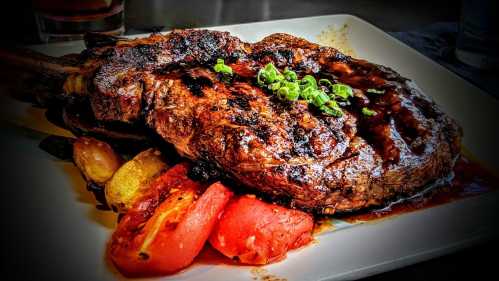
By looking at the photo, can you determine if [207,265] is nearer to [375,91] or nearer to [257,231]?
[257,231]

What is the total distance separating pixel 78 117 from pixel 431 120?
64.1 inches

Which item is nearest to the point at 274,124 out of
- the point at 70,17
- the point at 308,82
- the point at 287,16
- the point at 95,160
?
the point at 308,82

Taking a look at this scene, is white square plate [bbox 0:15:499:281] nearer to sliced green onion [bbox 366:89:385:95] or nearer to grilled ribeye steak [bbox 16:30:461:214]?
grilled ribeye steak [bbox 16:30:461:214]

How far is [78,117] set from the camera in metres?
2.48

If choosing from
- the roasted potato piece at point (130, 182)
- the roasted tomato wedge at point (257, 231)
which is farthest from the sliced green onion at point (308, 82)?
the roasted potato piece at point (130, 182)

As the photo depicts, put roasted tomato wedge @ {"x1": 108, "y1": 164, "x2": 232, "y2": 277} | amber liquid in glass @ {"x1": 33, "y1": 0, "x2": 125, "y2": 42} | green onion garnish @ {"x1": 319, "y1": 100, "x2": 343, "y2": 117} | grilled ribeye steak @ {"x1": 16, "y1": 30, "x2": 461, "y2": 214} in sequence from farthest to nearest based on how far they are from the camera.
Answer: amber liquid in glass @ {"x1": 33, "y1": 0, "x2": 125, "y2": 42}, green onion garnish @ {"x1": 319, "y1": 100, "x2": 343, "y2": 117}, grilled ribeye steak @ {"x1": 16, "y1": 30, "x2": 461, "y2": 214}, roasted tomato wedge @ {"x1": 108, "y1": 164, "x2": 232, "y2": 277}

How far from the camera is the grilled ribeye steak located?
2.04m

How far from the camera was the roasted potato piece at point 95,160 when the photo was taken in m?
2.26

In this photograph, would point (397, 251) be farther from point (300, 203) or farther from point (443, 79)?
point (443, 79)

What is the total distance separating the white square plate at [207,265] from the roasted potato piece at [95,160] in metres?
0.10

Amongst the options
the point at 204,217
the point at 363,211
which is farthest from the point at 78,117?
the point at 363,211

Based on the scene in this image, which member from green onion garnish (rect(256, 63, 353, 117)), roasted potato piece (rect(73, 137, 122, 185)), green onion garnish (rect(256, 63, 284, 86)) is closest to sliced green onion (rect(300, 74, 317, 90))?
green onion garnish (rect(256, 63, 353, 117))

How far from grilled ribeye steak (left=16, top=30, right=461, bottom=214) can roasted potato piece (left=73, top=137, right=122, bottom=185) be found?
135 mm

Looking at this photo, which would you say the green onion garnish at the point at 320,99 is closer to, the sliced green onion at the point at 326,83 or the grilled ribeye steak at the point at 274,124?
the grilled ribeye steak at the point at 274,124
